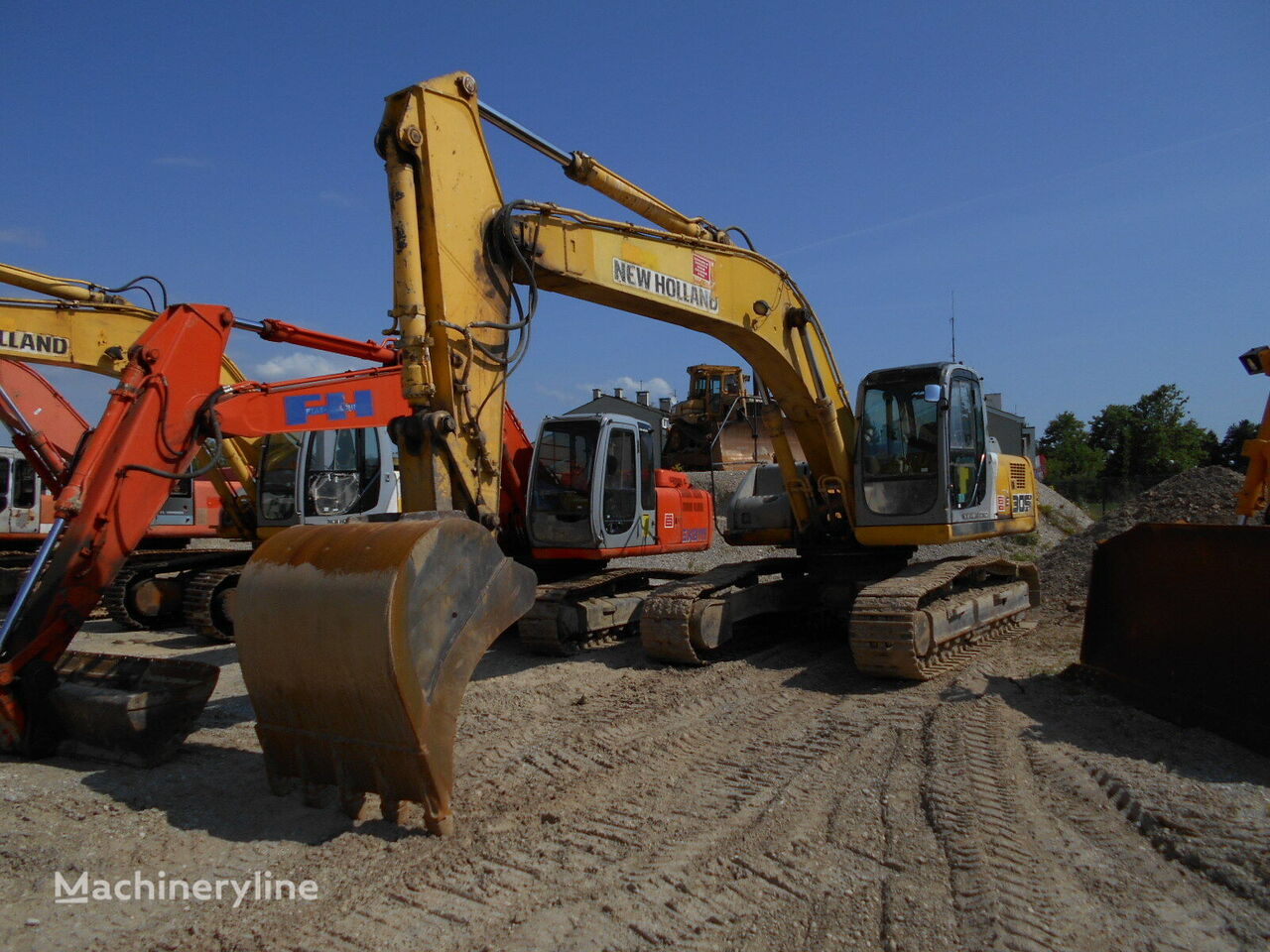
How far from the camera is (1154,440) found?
39.9 metres

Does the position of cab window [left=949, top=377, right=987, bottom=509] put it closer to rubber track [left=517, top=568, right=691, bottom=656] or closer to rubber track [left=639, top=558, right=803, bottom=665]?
rubber track [left=639, top=558, right=803, bottom=665]

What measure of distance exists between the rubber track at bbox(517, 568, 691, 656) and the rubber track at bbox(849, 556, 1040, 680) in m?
2.78

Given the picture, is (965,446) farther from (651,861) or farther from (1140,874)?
(651,861)

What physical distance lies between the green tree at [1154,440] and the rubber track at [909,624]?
34.1 m

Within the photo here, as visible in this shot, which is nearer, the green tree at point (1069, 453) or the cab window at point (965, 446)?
the cab window at point (965, 446)

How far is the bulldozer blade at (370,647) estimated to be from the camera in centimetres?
373

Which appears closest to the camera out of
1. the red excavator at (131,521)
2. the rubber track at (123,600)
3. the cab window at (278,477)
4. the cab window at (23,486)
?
the red excavator at (131,521)

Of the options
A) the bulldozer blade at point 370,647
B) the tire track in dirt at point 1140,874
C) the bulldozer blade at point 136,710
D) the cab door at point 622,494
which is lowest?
the tire track in dirt at point 1140,874

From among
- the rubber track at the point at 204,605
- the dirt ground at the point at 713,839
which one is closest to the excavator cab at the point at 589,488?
the dirt ground at the point at 713,839

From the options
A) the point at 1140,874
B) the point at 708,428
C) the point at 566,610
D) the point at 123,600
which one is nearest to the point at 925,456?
the point at 566,610

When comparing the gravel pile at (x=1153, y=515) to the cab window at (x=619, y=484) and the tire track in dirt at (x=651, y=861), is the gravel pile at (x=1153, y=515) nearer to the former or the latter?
the cab window at (x=619, y=484)

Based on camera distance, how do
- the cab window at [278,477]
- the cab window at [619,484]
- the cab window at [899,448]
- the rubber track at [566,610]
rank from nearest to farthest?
the cab window at [899,448]
the rubber track at [566,610]
the cab window at [619,484]
the cab window at [278,477]

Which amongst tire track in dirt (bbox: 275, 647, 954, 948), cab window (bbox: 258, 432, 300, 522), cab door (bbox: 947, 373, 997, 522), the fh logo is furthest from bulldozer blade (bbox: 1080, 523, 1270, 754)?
cab window (bbox: 258, 432, 300, 522)

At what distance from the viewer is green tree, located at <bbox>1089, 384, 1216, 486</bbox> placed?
39094 millimetres
